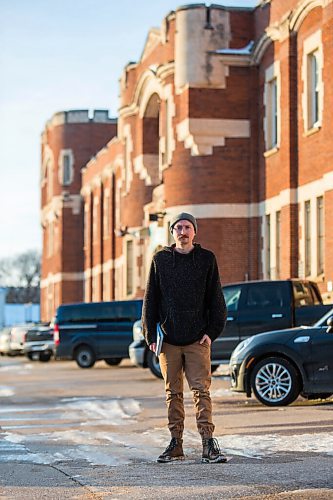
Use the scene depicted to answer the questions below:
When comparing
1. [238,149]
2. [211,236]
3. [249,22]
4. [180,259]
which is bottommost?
[180,259]

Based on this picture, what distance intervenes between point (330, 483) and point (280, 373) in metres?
7.60

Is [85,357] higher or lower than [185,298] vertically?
lower

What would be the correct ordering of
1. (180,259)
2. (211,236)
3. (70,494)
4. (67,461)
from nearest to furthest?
(70,494)
(180,259)
(67,461)
(211,236)

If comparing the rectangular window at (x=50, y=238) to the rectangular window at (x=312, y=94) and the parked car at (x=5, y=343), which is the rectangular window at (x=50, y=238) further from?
the rectangular window at (x=312, y=94)

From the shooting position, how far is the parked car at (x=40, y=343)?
139 ft

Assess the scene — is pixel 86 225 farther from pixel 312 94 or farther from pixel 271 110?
pixel 312 94

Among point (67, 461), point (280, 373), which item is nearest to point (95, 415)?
point (280, 373)

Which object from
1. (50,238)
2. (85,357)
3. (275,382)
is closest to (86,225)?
(50,238)

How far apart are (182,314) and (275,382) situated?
6.61 meters

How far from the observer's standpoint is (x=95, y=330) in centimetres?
3316

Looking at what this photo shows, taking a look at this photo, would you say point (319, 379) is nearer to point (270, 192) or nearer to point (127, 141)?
point (270, 192)

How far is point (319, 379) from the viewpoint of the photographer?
1556cm

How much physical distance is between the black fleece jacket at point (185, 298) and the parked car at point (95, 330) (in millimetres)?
22005

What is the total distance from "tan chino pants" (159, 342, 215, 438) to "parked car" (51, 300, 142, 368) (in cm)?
2197
